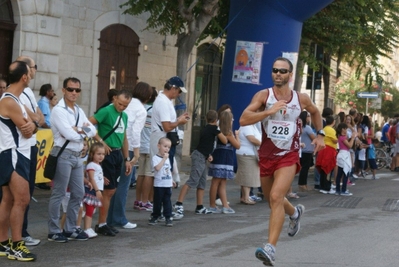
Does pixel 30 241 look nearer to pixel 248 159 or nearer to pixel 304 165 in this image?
pixel 248 159

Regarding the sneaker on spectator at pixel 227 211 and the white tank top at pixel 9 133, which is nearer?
the white tank top at pixel 9 133

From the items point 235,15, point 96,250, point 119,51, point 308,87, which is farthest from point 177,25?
point 96,250

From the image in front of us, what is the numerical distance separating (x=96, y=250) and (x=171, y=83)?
360cm

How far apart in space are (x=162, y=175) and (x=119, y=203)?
28.5 inches

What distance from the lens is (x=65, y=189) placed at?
9.77 meters

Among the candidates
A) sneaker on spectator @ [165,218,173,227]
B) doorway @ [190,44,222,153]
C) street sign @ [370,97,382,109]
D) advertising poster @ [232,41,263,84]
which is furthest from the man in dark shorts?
street sign @ [370,97,382,109]

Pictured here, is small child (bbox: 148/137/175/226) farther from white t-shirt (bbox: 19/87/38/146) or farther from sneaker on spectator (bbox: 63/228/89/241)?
white t-shirt (bbox: 19/87/38/146)

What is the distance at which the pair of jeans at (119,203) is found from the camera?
1102 centimetres

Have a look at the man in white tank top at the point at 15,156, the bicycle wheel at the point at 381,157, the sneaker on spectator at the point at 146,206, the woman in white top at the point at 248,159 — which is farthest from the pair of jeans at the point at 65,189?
the bicycle wheel at the point at 381,157

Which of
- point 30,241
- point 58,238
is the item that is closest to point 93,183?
point 58,238

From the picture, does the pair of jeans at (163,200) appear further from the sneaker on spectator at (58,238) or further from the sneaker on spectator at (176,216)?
the sneaker on spectator at (58,238)

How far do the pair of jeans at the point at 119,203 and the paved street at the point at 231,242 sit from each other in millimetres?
214

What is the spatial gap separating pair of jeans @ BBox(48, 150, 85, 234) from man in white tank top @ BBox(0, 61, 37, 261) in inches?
37.2

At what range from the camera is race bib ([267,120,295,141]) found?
877 centimetres
